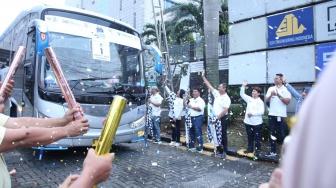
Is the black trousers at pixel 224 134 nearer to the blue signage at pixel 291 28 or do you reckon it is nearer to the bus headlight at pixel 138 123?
the bus headlight at pixel 138 123

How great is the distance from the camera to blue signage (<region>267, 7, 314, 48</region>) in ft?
21.2

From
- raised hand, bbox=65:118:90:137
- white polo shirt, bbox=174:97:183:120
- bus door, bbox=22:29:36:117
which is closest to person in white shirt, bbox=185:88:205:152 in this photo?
white polo shirt, bbox=174:97:183:120

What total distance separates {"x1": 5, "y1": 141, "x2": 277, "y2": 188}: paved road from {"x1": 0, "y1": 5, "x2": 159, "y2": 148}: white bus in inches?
24.8

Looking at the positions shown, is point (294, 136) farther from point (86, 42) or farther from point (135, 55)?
point (135, 55)

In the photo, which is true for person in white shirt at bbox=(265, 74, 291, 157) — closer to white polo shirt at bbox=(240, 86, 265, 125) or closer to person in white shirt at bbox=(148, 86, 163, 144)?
white polo shirt at bbox=(240, 86, 265, 125)

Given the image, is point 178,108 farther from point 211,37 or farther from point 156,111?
point 211,37

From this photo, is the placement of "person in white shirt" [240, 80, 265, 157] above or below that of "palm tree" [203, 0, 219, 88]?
below

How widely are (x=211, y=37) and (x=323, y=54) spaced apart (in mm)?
2991

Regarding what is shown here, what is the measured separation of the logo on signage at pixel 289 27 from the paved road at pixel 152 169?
136 inches

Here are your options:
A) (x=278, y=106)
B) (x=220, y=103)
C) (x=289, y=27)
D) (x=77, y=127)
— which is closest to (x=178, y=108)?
(x=220, y=103)

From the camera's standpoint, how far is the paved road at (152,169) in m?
4.67

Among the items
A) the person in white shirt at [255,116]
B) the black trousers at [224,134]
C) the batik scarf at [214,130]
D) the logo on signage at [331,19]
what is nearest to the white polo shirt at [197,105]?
the batik scarf at [214,130]

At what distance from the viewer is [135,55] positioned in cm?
672

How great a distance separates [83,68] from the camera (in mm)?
5664
